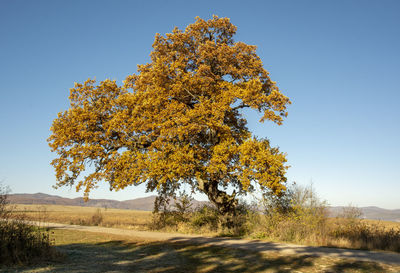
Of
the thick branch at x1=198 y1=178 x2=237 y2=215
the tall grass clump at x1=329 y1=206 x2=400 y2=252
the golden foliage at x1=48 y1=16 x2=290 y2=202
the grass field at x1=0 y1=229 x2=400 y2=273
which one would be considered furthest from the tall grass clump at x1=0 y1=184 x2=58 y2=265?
the tall grass clump at x1=329 y1=206 x2=400 y2=252

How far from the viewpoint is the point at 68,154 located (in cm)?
1864

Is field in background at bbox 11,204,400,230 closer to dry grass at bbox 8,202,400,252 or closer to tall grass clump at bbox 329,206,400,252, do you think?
tall grass clump at bbox 329,206,400,252

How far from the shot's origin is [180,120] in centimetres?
1669

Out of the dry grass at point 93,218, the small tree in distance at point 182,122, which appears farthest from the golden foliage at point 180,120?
the dry grass at point 93,218

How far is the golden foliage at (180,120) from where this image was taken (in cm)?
1612

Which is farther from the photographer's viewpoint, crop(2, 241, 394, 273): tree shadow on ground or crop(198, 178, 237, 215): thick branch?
crop(198, 178, 237, 215): thick branch

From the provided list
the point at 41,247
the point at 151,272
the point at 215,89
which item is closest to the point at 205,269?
the point at 151,272

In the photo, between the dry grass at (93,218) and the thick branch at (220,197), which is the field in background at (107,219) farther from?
the thick branch at (220,197)

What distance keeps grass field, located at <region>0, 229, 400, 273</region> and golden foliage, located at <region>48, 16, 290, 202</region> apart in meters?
4.55

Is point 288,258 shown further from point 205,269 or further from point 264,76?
point 264,76

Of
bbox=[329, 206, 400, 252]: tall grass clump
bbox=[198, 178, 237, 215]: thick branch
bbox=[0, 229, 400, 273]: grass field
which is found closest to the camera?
bbox=[0, 229, 400, 273]: grass field

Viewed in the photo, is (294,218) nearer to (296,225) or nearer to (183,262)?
(296,225)

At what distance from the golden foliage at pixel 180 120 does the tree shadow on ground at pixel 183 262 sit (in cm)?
460

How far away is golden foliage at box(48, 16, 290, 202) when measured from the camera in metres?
16.1
